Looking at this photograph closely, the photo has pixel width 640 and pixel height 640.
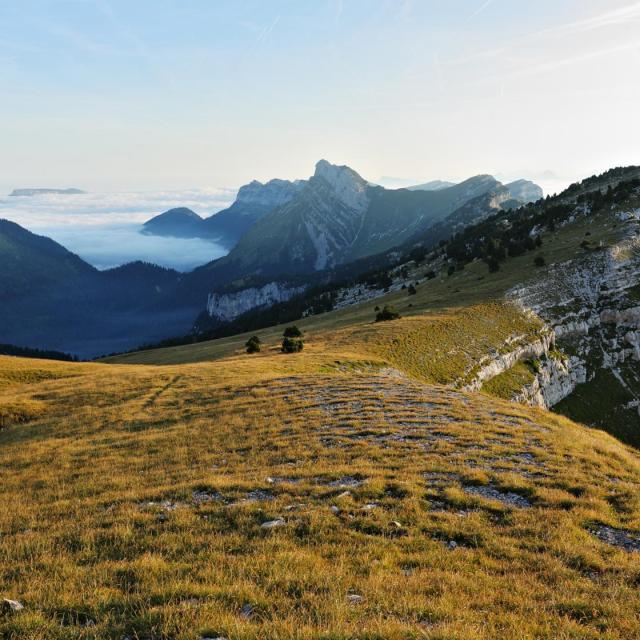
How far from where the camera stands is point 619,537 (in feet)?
39.6

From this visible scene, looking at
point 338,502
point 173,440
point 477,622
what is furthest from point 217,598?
point 173,440

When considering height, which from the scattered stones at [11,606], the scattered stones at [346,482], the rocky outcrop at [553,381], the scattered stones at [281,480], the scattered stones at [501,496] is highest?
the scattered stones at [11,606]

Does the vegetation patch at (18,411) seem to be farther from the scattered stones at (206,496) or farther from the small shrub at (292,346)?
the small shrub at (292,346)

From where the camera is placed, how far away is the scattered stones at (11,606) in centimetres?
766

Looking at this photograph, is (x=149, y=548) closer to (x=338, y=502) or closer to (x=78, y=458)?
(x=338, y=502)

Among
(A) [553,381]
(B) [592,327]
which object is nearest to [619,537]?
(A) [553,381]

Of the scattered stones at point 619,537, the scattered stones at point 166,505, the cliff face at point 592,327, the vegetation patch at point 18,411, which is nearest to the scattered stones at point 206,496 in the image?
the scattered stones at point 166,505

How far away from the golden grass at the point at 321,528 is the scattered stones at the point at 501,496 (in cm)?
31

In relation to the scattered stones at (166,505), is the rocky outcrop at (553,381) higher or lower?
lower

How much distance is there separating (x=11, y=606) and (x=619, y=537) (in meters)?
14.7

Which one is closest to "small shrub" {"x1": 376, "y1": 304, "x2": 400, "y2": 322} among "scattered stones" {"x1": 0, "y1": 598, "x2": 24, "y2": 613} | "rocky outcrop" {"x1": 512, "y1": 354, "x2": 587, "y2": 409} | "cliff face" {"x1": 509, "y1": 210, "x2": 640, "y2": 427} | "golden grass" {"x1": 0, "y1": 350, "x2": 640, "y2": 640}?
"rocky outcrop" {"x1": 512, "y1": 354, "x2": 587, "y2": 409}

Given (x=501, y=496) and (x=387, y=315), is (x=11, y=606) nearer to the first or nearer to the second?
(x=501, y=496)

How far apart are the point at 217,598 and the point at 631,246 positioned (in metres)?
112

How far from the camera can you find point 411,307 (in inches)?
3302
